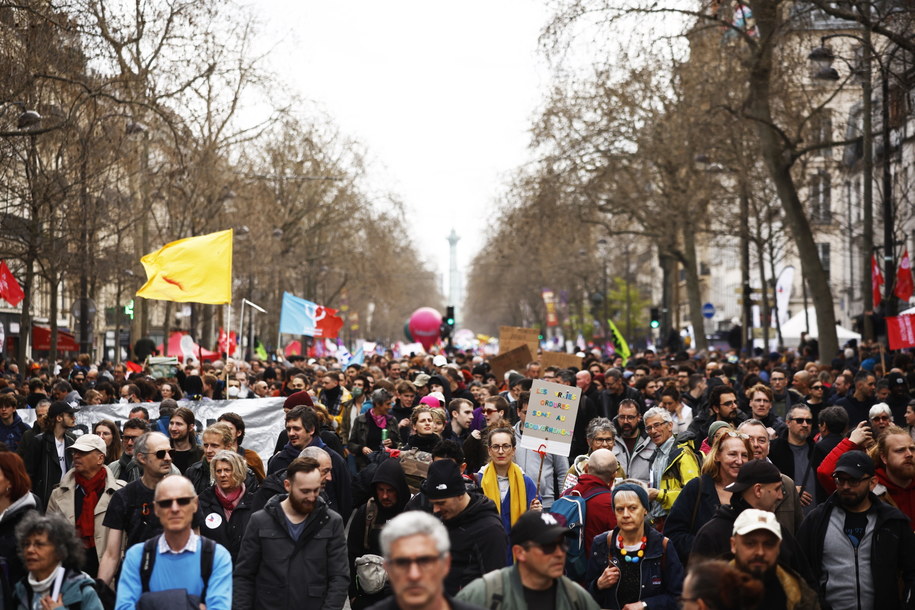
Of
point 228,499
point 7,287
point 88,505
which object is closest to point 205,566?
point 228,499

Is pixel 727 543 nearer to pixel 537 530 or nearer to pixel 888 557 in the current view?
pixel 888 557

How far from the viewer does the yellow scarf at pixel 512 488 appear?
29.3ft

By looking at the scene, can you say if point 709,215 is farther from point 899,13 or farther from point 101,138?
A: point 899,13

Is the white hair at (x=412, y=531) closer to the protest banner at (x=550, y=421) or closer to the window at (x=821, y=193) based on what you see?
the protest banner at (x=550, y=421)

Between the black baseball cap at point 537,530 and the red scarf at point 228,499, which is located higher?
the black baseball cap at point 537,530

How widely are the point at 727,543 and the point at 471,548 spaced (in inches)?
54.7

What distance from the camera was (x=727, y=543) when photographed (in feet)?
21.8

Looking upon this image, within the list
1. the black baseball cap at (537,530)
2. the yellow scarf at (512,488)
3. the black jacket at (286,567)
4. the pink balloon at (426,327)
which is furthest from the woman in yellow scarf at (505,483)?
the pink balloon at (426,327)

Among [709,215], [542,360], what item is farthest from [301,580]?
[709,215]

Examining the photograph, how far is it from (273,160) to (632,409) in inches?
1701

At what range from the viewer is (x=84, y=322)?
94.1 ft

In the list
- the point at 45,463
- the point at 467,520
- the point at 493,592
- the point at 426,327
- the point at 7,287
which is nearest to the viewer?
the point at 493,592

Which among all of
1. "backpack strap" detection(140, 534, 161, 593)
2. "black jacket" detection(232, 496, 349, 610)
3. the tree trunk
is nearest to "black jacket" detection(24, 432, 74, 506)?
"black jacket" detection(232, 496, 349, 610)

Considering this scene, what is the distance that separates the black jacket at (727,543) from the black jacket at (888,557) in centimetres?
49
